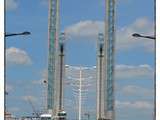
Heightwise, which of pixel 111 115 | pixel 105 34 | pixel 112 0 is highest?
pixel 112 0

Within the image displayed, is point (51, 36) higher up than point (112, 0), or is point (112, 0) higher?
point (112, 0)

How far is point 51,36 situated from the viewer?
188125 mm

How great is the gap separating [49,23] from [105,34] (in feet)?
82.2

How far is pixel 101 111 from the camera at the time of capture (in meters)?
187
